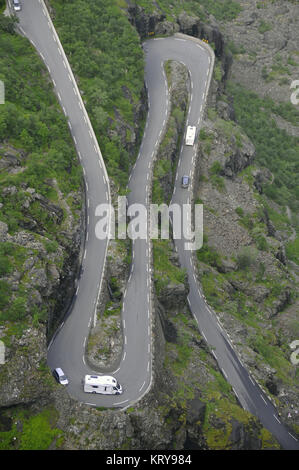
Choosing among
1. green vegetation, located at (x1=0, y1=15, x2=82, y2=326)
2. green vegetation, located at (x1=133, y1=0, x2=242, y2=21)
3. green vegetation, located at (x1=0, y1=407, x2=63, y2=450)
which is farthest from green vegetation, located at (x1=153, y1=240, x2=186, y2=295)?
green vegetation, located at (x1=133, y1=0, x2=242, y2=21)

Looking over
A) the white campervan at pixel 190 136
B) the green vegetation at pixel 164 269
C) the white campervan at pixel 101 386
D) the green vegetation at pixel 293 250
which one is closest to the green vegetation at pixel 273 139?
the green vegetation at pixel 293 250

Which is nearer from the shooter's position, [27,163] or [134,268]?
[27,163]

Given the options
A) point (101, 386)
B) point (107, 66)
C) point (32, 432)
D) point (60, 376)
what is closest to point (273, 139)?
point (107, 66)

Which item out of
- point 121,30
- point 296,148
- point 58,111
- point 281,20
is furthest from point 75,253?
point 281,20

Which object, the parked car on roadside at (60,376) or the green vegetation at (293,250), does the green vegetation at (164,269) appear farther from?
the green vegetation at (293,250)

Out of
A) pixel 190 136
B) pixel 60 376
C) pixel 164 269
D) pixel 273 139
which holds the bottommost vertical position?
pixel 273 139

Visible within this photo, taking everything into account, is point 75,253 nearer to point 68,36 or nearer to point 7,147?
point 7,147

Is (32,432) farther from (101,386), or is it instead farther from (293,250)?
(293,250)
